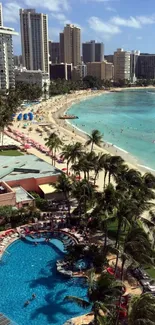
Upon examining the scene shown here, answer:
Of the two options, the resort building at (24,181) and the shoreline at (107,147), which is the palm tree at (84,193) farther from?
the shoreline at (107,147)

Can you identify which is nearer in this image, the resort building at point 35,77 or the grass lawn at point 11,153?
the grass lawn at point 11,153

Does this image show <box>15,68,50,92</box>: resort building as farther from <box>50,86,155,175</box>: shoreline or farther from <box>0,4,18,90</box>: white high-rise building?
<box>50,86,155,175</box>: shoreline

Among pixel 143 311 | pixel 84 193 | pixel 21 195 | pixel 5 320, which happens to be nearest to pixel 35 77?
pixel 21 195

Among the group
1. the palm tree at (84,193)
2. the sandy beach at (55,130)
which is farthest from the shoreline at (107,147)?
the palm tree at (84,193)

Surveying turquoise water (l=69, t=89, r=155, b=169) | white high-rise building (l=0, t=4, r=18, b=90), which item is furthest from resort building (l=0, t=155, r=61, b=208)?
white high-rise building (l=0, t=4, r=18, b=90)

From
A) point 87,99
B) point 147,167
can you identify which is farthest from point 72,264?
point 87,99
